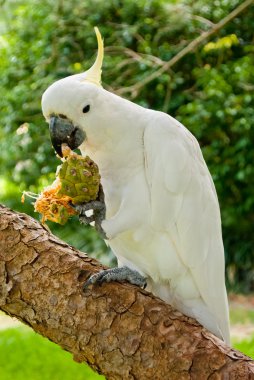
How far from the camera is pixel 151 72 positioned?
608 centimetres

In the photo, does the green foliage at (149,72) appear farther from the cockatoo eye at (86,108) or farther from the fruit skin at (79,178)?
the fruit skin at (79,178)

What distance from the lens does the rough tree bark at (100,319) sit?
181 centimetres

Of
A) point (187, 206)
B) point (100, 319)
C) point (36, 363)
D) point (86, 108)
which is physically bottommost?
point (36, 363)

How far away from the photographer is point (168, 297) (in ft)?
7.21

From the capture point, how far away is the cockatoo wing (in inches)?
81.3

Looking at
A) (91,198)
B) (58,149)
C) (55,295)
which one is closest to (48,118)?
(58,149)

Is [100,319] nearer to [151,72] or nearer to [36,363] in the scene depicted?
[36,363]

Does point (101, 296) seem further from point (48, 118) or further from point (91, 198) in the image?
point (48, 118)

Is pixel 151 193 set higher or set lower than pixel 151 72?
higher

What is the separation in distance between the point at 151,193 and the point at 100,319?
1.45 feet

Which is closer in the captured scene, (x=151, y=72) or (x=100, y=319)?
(x=100, y=319)

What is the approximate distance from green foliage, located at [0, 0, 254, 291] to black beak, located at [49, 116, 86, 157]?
12.3 feet

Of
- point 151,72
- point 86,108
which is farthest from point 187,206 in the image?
Result: point 151,72

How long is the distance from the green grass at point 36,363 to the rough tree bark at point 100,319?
7.24ft
